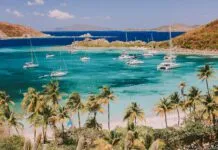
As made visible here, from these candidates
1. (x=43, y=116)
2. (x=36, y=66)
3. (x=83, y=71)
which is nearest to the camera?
(x=43, y=116)

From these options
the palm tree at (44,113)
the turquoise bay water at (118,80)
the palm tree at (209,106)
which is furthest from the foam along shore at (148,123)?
the palm tree at (209,106)

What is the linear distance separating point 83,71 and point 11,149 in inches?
4870

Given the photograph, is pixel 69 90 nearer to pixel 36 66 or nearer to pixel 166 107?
pixel 166 107

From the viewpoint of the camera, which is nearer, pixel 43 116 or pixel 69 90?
pixel 43 116

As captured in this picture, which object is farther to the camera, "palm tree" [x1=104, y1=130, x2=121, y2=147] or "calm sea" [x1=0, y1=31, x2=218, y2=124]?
"calm sea" [x1=0, y1=31, x2=218, y2=124]

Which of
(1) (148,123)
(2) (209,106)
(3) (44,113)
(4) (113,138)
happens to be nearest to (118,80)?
(1) (148,123)

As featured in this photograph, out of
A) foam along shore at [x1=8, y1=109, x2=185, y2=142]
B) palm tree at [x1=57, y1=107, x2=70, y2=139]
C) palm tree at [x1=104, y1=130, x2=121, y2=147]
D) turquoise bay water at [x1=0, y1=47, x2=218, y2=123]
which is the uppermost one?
palm tree at [x1=104, y1=130, x2=121, y2=147]

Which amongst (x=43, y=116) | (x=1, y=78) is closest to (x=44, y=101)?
(x=43, y=116)

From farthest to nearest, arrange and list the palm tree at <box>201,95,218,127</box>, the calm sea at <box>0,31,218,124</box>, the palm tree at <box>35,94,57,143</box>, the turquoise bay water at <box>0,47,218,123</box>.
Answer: the turquoise bay water at <box>0,47,218,123</box> < the calm sea at <box>0,31,218,124</box> < the palm tree at <box>201,95,218,127</box> < the palm tree at <box>35,94,57,143</box>

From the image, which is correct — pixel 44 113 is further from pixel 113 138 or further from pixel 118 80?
pixel 118 80

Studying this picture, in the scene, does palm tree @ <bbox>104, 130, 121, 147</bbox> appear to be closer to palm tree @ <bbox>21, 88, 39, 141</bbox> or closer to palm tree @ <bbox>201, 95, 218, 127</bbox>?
palm tree @ <bbox>21, 88, 39, 141</bbox>

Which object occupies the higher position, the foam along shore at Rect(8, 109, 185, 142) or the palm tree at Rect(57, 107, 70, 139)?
the palm tree at Rect(57, 107, 70, 139)

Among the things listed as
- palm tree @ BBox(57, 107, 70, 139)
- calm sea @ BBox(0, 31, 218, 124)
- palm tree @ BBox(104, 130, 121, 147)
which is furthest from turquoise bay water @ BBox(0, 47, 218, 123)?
palm tree @ BBox(104, 130, 121, 147)

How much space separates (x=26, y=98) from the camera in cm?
7388
